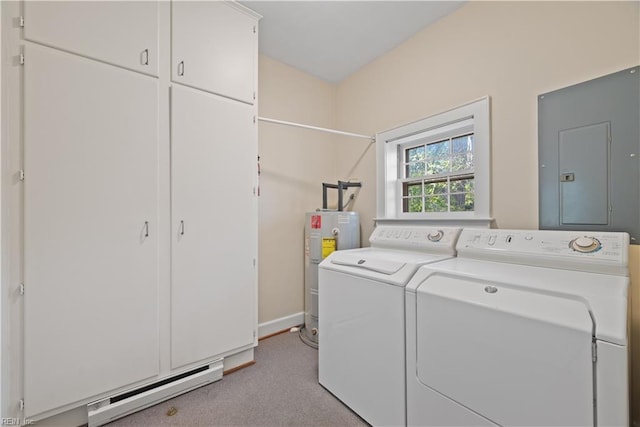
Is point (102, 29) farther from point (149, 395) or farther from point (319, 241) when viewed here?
point (149, 395)

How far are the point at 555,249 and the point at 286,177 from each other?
222cm

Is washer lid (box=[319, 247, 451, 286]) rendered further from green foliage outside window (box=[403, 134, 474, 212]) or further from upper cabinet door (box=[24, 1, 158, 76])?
upper cabinet door (box=[24, 1, 158, 76])

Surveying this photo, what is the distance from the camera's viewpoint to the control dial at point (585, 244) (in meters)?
1.18

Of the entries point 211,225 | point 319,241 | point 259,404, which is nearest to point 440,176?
point 319,241

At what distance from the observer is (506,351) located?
3.22 feet

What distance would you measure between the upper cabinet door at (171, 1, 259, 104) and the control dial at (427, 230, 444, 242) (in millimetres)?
1714

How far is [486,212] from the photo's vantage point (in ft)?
6.08

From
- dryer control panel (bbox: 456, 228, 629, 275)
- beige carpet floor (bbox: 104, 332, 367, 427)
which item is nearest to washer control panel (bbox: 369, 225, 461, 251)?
dryer control panel (bbox: 456, 228, 629, 275)

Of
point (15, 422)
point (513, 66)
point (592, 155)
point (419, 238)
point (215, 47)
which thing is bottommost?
point (15, 422)

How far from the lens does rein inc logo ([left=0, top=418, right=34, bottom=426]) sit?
49.0 inches

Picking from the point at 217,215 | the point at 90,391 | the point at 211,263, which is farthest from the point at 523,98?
the point at 90,391

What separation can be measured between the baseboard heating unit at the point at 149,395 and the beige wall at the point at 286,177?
753 millimetres

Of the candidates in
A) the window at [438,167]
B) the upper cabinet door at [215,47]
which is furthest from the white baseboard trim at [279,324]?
the upper cabinet door at [215,47]

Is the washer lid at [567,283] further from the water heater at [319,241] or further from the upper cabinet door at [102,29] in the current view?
the upper cabinet door at [102,29]
